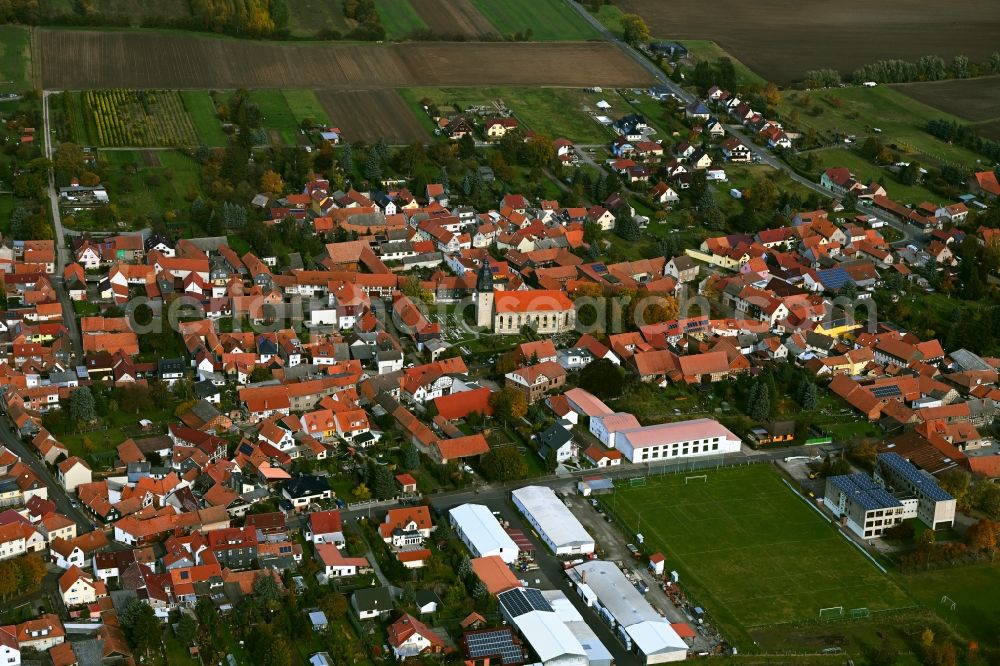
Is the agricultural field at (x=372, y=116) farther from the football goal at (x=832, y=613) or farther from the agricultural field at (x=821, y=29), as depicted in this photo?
the football goal at (x=832, y=613)

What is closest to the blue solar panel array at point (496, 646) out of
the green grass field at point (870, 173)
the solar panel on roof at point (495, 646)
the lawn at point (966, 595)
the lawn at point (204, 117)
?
the solar panel on roof at point (495, 646)

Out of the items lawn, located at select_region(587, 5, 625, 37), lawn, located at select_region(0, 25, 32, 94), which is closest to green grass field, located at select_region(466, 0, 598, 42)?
lawn, located at select_region(587, 5, 625, 37)

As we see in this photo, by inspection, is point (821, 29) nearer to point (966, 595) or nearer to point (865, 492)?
point (865, 492)

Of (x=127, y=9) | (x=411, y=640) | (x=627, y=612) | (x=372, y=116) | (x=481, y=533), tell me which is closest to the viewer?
(x=411, y=640)

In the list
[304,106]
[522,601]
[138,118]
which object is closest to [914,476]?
[522,601]

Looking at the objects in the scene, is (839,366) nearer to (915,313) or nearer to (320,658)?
(915,313)

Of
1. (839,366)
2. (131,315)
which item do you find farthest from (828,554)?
(131,315)
